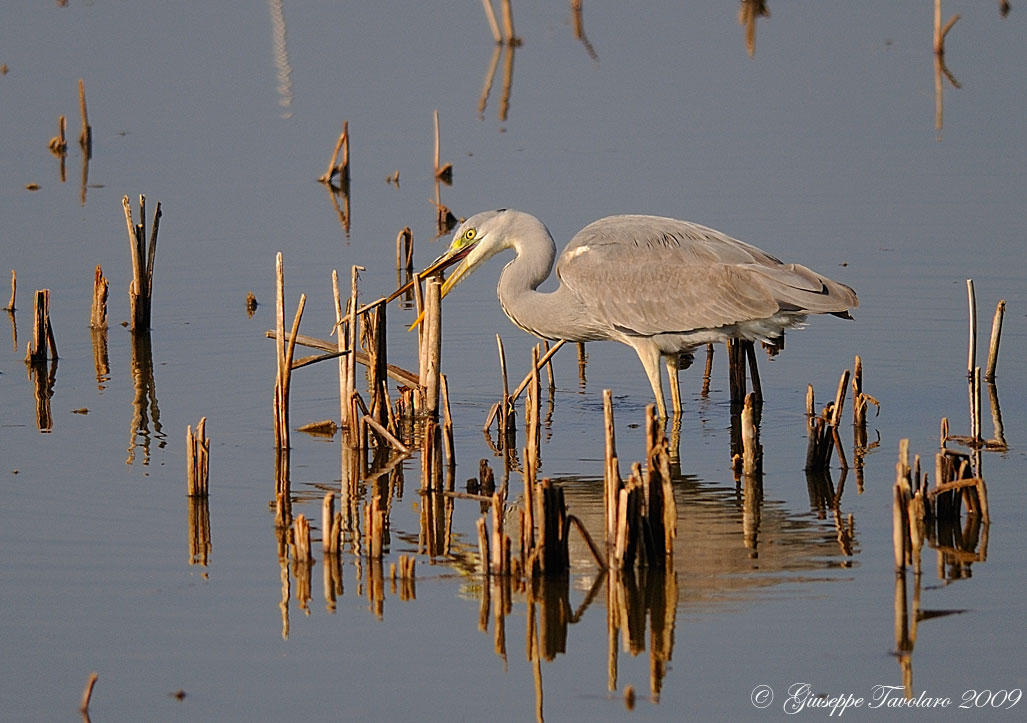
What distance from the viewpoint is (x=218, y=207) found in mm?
17641

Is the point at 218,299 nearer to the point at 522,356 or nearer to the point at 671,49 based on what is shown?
the point at 522,356

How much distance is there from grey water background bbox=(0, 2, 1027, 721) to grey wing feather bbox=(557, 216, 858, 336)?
0.78m

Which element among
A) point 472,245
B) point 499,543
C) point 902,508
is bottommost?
point 499,543

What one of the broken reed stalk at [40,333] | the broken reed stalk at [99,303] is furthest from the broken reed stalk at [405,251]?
the broken reed stalk at [40,333]

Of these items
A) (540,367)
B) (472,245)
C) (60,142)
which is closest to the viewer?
(540,367)

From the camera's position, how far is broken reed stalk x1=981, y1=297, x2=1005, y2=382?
35.5 ft

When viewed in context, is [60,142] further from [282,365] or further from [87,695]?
[87,695]

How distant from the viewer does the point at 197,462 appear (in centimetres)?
895

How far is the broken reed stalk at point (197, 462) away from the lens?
28.7 feet

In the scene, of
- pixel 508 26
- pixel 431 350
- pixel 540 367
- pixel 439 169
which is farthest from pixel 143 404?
pixel 508 26

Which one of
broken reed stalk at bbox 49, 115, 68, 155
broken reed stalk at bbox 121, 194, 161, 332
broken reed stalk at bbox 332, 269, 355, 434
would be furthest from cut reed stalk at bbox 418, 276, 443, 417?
broken reed stalk at bbox 49, 115, 68, 155

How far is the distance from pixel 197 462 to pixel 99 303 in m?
4.58

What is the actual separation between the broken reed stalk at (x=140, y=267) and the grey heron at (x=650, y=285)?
2.70 m

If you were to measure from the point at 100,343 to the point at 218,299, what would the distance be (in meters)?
1.52
